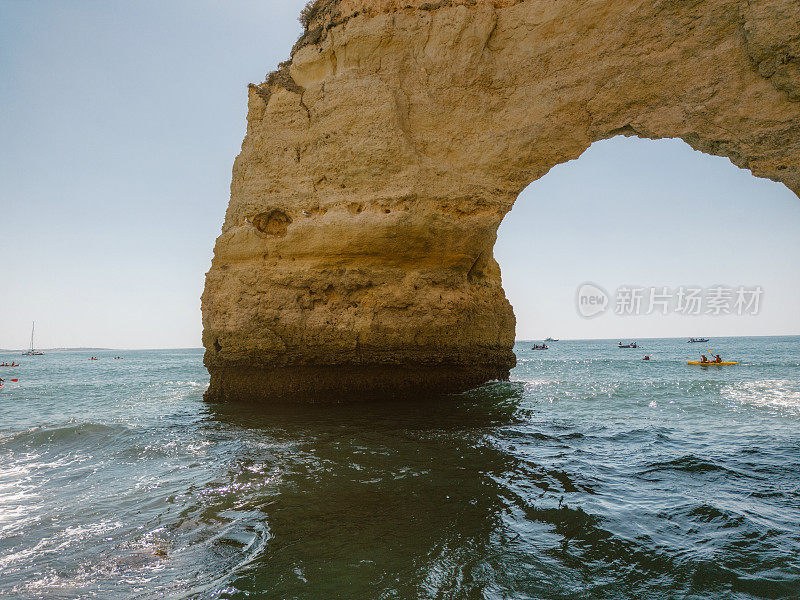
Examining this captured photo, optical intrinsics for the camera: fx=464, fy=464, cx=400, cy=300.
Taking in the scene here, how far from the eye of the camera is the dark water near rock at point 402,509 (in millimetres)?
3230

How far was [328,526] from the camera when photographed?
4102 millimetres

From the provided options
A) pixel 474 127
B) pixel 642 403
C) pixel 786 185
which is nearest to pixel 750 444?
pixel 786 185

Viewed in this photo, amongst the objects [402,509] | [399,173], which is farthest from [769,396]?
[402,509]

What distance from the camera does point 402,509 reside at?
4.43 metres

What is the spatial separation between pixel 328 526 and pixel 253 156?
9.52 meters

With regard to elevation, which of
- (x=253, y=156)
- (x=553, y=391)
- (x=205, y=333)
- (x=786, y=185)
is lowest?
(x=553, y=391)

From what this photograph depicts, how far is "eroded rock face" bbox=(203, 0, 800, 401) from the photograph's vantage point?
888 centimetres

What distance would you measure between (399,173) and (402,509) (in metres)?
6.96

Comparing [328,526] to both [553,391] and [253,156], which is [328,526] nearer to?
[253,156]

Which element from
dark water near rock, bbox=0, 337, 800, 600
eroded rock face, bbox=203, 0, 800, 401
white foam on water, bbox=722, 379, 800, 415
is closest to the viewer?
dark water near rock, bbox=0, 337, 800, 600

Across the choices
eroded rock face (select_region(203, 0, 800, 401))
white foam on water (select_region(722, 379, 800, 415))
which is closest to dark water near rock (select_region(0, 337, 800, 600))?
eroded rock face (select_region(203, 0, 800, 401))

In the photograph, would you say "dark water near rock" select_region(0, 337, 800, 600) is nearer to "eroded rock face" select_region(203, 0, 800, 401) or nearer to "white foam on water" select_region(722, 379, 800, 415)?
→ "eroded rock face" select_region(203, 0, 800, 401)

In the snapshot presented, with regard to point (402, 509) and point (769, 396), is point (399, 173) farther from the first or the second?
point (769, 396)

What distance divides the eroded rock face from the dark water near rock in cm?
185
